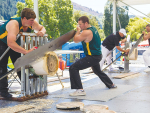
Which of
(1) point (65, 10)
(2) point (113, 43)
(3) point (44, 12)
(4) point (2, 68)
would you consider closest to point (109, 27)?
(1) point (65, 10)

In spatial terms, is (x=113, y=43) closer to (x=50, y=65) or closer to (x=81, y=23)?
(x=81, y=23)

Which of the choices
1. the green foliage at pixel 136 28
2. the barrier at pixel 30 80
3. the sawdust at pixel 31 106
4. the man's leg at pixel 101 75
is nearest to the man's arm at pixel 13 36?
the barrier at pixel 30 80

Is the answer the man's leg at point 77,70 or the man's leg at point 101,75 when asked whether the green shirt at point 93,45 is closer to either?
the man's leg at point 77,70

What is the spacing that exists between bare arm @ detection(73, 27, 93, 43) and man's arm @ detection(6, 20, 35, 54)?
1.05m

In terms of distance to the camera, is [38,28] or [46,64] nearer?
[46,64]

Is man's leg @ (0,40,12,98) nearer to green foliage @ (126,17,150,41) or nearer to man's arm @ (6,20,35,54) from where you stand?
man's arm @ (6,20,35,54)

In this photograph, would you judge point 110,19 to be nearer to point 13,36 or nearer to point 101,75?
point 101,75

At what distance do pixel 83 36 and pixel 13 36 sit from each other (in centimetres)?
147

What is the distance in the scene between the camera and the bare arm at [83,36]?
4637 millimetres

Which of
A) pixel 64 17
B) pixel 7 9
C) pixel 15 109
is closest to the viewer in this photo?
pixel 15 109

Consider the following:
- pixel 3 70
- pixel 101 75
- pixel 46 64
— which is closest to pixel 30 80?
pixel 3 70

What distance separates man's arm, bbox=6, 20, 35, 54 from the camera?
3873 millimetres

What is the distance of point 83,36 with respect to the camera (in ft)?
15.3

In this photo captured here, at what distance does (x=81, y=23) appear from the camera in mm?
4777
